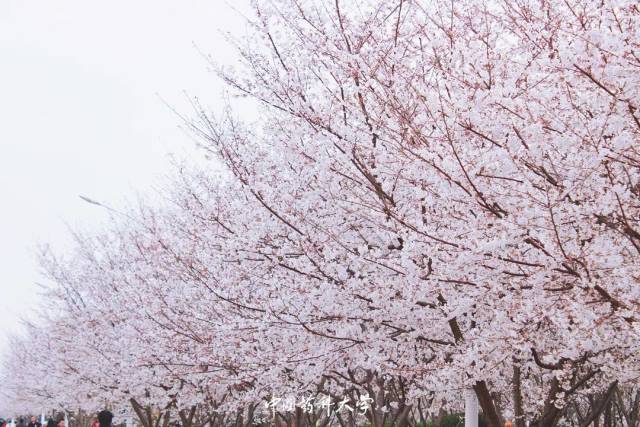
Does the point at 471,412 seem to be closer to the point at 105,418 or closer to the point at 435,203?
the point at 435,203

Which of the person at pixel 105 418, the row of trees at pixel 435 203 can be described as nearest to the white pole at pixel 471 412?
the row of trees at pixel 435 203

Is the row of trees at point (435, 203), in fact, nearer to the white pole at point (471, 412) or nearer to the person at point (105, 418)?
the white pole at point (471, 412)

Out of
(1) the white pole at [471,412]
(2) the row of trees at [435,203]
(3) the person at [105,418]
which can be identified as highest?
(2) the row of trees at [435,203]

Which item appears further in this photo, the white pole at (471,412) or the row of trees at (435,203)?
the white pole at (471,412)

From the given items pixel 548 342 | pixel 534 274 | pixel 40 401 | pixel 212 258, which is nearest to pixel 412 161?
pixel 534 274

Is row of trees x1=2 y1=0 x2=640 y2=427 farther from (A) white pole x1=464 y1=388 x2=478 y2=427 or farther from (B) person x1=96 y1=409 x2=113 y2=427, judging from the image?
(B) person x1=96 y1=409 x2=113 y2=427

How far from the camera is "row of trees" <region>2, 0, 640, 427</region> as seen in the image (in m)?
4.32

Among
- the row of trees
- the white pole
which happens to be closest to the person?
the row of trees

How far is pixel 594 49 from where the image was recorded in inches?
158

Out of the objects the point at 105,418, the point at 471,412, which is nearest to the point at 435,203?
the point at 471,412

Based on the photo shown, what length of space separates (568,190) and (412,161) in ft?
4.13

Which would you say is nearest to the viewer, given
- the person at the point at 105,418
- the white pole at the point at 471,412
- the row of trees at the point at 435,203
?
the row of trees at the point at 435,203

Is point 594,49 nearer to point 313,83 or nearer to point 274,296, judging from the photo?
point 313,83

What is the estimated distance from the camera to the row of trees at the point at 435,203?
432cm
